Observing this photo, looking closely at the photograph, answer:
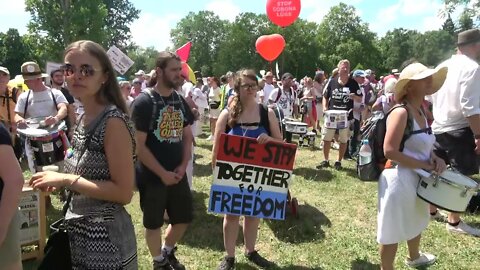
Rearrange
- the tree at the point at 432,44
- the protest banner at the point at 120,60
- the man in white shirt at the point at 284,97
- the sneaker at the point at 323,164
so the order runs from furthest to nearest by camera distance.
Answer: the tree at the point at 432,44 < the man in white shirt at the point at 284,97 < the sneaker at the point at 323,164 < the protest banner at the point at 120,60

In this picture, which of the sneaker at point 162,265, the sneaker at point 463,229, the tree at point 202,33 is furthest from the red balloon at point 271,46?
the tree at point 202,33

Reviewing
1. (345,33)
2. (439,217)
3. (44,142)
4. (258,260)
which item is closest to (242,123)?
(258,260)

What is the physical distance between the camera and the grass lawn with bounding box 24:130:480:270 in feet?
14.2

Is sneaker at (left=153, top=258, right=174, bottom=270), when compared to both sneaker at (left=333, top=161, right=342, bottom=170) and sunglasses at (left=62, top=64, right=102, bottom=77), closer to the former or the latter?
sunglasses at (left=62, top=64, right=102, bottom=77)

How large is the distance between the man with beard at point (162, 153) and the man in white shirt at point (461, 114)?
312 centimetres

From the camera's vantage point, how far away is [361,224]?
547 cm

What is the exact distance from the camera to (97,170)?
204cm

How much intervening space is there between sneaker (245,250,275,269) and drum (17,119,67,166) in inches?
117

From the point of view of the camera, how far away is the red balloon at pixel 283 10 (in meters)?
12.2

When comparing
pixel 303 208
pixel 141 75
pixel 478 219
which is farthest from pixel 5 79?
pixel 141 75

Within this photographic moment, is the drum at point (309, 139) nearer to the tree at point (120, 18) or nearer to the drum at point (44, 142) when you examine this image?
the drum at point (44, 142)

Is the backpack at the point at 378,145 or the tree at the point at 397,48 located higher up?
the tree at the point at 397,48

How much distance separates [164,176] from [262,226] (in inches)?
87.3

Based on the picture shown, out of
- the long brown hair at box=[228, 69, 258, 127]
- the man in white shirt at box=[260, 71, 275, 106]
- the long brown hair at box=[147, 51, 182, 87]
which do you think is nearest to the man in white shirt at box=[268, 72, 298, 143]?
the man in white shirt at box=[260, 71, 275, 106]
